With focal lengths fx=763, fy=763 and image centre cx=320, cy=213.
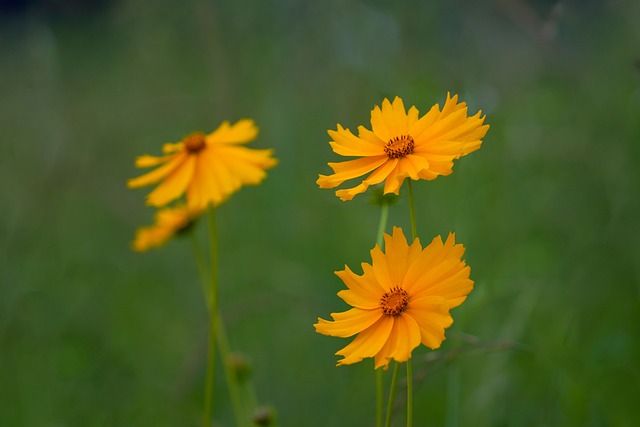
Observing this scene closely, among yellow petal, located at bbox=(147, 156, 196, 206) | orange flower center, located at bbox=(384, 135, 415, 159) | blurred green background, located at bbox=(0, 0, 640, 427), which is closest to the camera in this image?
orange flower center, located at bbox=(384, 135, 415, 159)

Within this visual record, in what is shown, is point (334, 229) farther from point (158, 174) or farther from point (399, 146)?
point (399, 146)

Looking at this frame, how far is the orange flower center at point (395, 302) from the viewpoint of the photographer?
1.47ft

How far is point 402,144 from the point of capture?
0.51 metres

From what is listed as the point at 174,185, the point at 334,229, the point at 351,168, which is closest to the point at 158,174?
the point at 174,185

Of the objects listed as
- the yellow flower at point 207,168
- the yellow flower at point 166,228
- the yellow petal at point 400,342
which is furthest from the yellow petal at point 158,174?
the yellow petal at point 400,342

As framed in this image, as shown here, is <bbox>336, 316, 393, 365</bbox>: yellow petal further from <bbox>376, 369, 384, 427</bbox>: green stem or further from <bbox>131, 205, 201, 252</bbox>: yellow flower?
<bbox>131, 205, 201, 252</bbox>: yellow flower

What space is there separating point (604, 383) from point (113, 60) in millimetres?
2048

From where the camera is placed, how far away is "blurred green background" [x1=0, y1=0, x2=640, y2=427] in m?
0.88

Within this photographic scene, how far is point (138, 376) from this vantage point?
1.23 m

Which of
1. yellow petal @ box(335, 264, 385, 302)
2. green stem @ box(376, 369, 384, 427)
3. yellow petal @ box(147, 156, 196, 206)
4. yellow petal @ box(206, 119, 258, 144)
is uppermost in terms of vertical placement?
yellow petal @ box(206, 119, 258, 144)

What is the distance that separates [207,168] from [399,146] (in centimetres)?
24

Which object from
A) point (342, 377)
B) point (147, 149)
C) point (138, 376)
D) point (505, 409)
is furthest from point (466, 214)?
point (147, 149)

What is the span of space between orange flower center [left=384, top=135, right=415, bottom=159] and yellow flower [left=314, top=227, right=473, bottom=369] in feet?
0.24

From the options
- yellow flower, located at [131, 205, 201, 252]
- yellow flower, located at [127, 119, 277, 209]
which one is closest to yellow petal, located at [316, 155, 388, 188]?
yellow flower, located at [127, 119, 277, 209]
